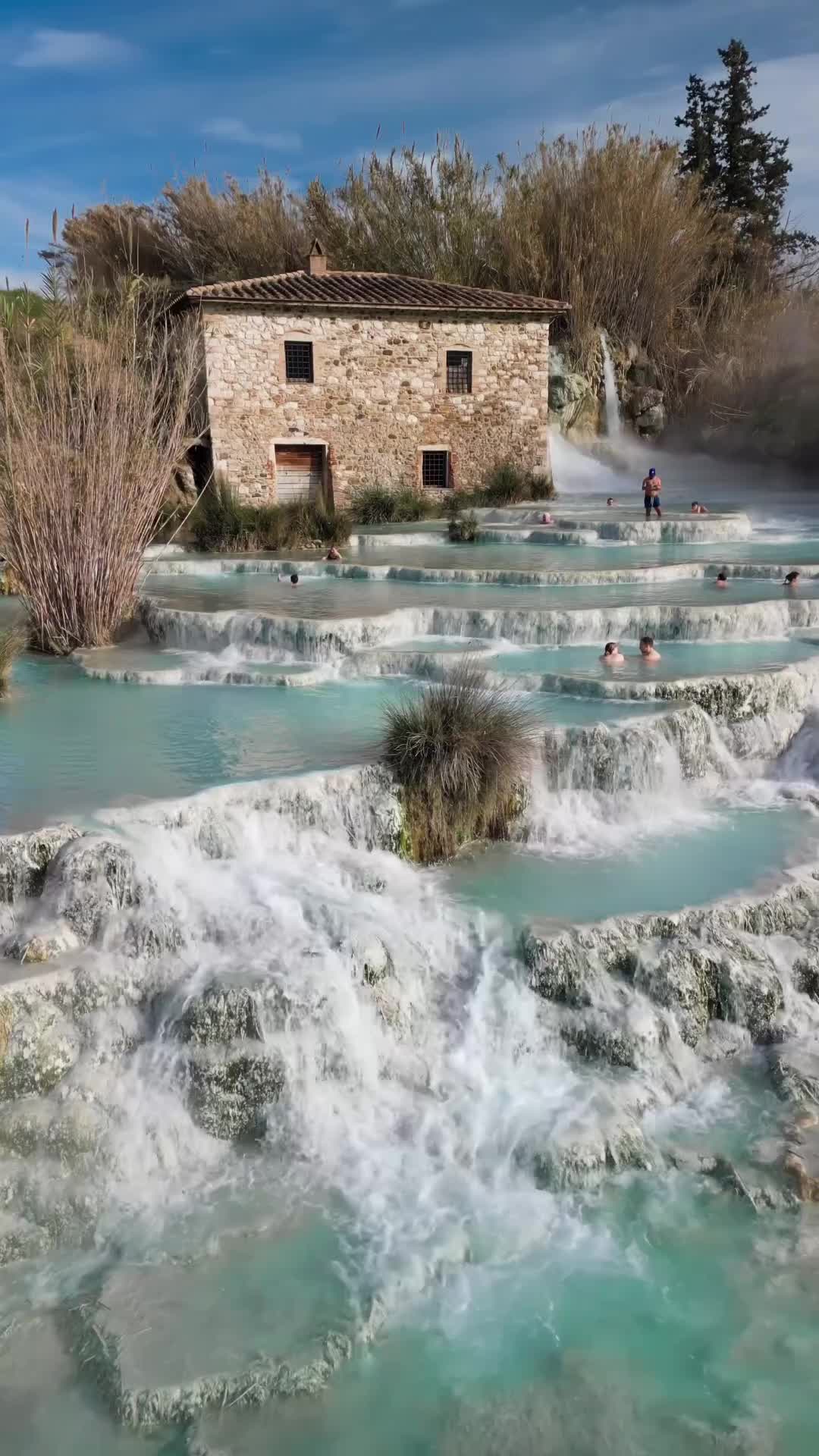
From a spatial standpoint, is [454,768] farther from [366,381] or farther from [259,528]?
[366,381]

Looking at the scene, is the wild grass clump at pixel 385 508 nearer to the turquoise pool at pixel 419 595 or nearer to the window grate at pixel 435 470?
the window grate at pixel 435 470

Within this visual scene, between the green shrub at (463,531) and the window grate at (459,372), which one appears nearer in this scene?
the green shrub at (463,531)

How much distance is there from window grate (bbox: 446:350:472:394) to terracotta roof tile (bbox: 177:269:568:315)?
2.89ft

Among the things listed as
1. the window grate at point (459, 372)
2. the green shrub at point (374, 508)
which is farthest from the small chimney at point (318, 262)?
the green shrub at point (374, 508)

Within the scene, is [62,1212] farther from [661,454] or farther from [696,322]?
[696,322]

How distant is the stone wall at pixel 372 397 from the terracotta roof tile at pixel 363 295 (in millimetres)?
310

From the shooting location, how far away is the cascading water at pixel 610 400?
28.4 m

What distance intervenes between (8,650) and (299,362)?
13.5 meters

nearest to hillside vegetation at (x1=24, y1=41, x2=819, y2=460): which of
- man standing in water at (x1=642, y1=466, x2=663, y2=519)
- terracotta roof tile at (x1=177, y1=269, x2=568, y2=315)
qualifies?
terracotta roof tile at (x1=177, y1=269, x2=568, y2=315)

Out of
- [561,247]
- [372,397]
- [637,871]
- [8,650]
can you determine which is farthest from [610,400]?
[637,871]

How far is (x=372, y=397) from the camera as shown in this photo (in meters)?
22.1

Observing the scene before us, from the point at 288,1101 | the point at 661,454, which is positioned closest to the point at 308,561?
the point at 288,1101

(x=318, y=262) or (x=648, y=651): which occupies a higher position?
(x=318, y=262)

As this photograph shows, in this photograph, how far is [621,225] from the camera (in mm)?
28219
